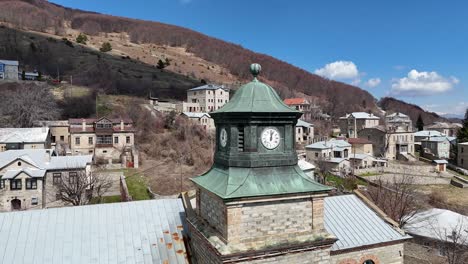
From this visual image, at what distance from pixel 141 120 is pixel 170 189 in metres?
25.9

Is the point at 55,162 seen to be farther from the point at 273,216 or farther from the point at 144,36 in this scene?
the point at 144,36

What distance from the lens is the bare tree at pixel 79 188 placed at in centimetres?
2912

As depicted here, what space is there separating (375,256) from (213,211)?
7.56 meters

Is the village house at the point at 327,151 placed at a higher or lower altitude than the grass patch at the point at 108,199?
higher

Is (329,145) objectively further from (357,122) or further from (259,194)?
(259,194)

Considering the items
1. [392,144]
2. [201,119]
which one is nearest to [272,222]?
→ [201,119]

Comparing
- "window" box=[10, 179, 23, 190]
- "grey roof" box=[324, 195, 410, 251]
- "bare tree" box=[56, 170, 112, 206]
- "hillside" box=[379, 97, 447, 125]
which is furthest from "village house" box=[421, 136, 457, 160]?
"hillside" box=[379, 97, 447, 125]

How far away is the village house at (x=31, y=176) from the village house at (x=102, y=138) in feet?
43.3

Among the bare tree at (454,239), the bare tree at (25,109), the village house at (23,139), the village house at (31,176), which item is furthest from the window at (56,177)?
the bare tree at (454,239)

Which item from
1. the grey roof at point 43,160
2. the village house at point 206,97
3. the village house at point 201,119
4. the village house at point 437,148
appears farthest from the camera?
the village house at point 206,97

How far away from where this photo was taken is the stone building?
7.65 meters

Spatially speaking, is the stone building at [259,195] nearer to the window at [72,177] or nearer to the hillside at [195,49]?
the window at [72,177]

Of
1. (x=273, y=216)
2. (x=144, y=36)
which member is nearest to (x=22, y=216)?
(x=273, y=216)

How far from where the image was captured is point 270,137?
850cm
